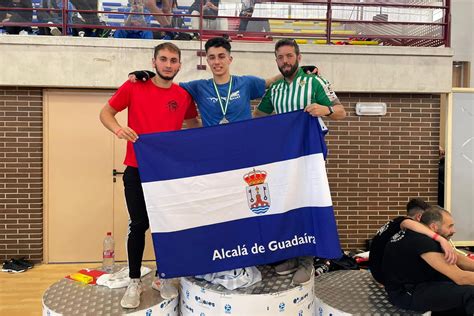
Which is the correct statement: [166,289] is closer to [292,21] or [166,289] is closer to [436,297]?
[436,297]

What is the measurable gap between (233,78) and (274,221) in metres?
1.13

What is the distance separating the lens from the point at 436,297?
323 cm

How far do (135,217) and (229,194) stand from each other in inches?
27.9

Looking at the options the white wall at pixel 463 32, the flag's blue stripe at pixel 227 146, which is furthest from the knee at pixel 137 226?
the white wall at pixel 463 32

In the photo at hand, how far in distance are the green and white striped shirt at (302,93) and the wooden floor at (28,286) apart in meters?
3.13

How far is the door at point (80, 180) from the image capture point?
20.4ft

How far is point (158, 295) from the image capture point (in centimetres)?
339

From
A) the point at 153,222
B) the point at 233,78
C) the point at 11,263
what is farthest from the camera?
the point at 11,263

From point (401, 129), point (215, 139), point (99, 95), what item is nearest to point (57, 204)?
point (99, 95)

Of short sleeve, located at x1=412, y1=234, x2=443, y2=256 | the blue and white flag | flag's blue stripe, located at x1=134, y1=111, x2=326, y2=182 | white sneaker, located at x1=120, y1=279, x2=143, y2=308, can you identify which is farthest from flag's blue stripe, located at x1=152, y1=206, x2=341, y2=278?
short sleeve, located at x1=412, y1=234, x2=443, y2=256

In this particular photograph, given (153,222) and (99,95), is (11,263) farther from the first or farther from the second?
(153,222)

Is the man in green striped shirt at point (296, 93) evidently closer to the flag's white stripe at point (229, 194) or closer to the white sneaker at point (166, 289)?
the flag's white stripe at point (229, 194)

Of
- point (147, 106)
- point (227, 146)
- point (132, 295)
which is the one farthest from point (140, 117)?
→ point (132, 295)

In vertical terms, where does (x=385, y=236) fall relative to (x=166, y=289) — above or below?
above
